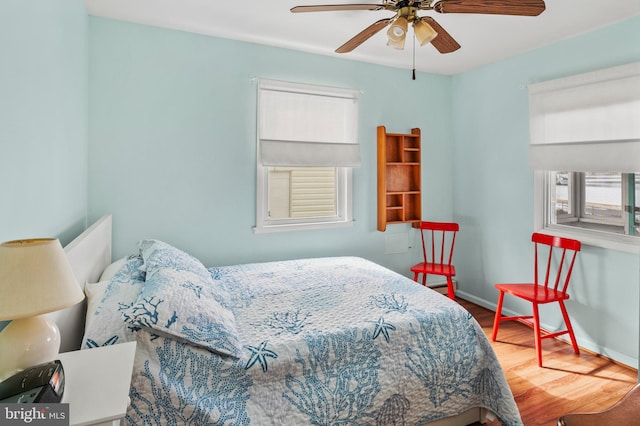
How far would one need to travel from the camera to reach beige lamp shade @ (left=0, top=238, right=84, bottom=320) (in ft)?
2.89

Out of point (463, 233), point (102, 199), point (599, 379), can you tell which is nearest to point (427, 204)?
point (463, 233)

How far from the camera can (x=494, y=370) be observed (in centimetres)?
202

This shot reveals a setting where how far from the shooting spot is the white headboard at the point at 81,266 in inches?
62.5

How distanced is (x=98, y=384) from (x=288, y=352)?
0.84 metres

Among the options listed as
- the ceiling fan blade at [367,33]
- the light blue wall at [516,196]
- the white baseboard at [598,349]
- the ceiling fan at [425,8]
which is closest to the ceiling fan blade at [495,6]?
the ceiling fan at [425,8]

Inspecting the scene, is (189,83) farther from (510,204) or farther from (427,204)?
(510,204)

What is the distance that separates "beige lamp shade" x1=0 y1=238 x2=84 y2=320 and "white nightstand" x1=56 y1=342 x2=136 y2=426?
0.84 ft

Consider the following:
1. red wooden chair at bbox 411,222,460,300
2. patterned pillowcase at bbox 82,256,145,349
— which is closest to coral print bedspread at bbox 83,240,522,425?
patterned pillowcase at bbox 82,256,145,349

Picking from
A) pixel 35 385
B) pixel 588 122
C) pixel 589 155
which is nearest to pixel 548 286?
pixel 589 155

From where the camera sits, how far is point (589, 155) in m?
2.86

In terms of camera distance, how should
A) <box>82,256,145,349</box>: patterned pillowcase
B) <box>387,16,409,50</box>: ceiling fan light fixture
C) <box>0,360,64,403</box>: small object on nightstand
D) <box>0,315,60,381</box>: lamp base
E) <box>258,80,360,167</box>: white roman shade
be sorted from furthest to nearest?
<box>258,80,360,167</box>: white roman shade
<box>387,16,409,50</box>: ceiling fan light fixture
<box>82,256,145,349</box>: patterned pillowcase
<box>0,315,60,381</box>: lamp base
<box>0,360,64,403</box>: small object on nightstand

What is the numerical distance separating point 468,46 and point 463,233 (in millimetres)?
1991

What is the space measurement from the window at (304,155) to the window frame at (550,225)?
5.59ft

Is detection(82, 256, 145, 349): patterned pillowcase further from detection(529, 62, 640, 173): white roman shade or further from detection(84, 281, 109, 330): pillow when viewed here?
detection(529, 62, 640, 173): white roman shade
